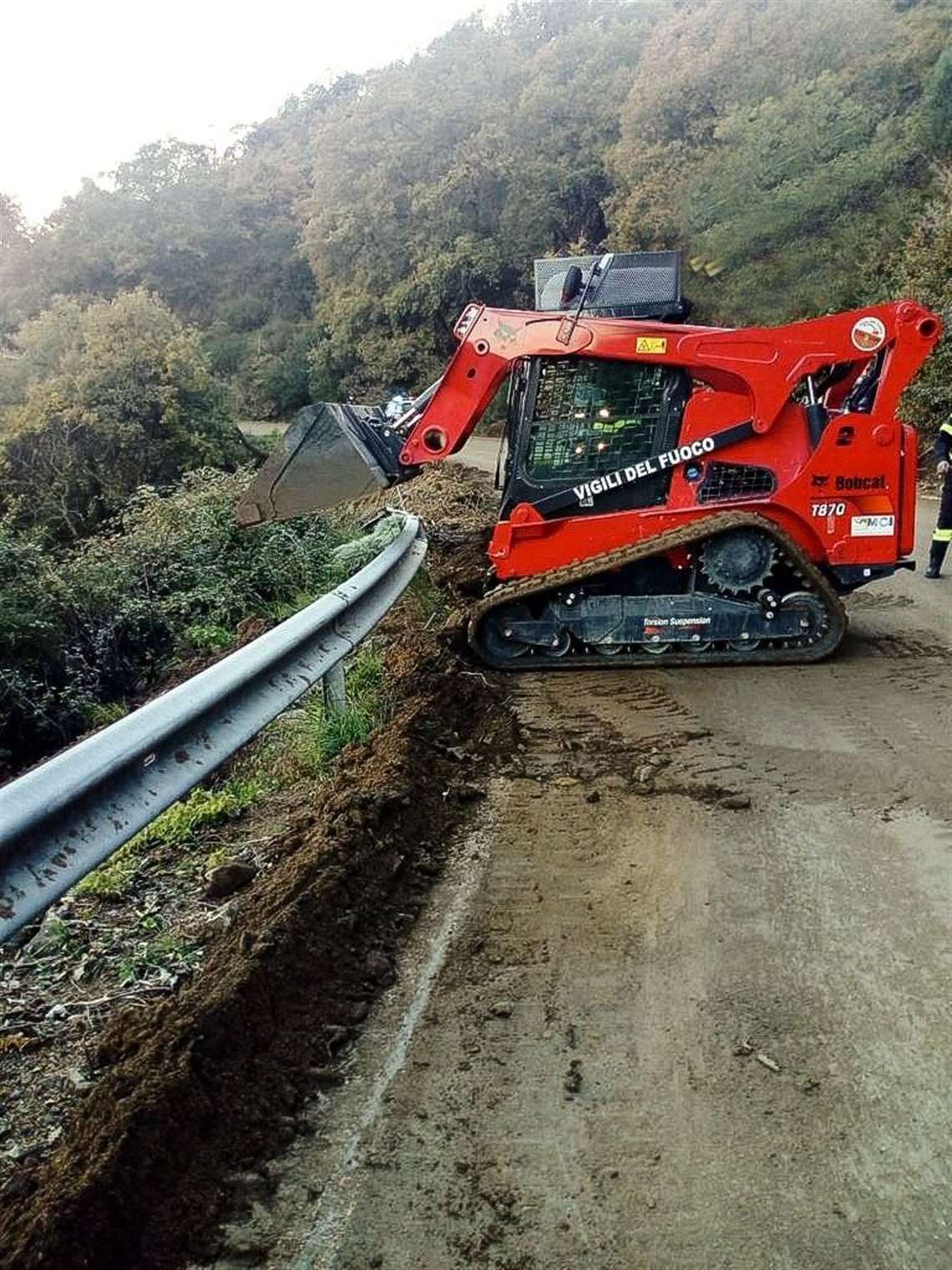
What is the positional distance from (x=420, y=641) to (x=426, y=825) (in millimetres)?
2872

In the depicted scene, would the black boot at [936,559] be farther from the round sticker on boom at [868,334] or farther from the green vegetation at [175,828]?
the green vegetation at [175,828]

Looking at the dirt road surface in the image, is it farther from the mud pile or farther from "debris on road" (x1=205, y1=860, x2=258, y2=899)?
"debris on road" (x1=205, y1=860, x2=258, y2=899)

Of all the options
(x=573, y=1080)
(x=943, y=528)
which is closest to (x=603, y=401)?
(x=943, y=528)

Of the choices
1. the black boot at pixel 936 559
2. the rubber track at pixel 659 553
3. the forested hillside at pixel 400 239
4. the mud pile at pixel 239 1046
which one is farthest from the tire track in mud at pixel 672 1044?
the forested hillside at pixel 400 239

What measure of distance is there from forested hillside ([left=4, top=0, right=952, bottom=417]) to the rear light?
13.4 metres

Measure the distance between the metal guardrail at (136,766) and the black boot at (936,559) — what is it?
7.04m

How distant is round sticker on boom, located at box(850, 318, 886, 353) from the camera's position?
22.7 ft

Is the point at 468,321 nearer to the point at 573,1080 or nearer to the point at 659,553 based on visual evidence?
the point at 659,553

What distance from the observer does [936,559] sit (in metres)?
9.55

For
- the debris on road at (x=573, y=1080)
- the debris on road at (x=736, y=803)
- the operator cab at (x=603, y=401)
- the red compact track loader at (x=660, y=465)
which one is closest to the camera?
the debris on road at (x=573, y=1080)

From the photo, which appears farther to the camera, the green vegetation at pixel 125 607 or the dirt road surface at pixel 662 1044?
the green vegetation at pixel 125 607

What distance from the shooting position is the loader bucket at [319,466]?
727 cm

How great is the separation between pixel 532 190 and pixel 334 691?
36.6 m

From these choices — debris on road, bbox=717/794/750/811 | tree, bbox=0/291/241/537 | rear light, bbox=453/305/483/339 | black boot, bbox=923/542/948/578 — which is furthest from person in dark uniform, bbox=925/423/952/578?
tree, bbox=0/291/241/537
